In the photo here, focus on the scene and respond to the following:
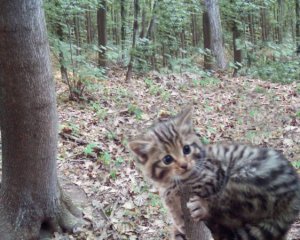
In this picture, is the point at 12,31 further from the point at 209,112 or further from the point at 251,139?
the point at 209,112

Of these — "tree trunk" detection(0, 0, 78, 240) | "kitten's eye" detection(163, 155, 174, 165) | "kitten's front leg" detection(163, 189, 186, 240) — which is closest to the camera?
"kitten's eye" detection(163, 155, 174, 165)

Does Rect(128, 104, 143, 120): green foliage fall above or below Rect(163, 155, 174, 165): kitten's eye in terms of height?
below

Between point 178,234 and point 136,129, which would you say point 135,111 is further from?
point 178,234

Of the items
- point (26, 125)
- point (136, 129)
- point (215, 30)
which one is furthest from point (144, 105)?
point (215, 30)

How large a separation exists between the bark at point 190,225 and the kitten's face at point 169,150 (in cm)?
17

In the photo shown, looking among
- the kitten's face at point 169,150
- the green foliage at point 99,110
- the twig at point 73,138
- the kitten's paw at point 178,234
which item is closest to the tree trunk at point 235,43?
the green foliage at point 99,110

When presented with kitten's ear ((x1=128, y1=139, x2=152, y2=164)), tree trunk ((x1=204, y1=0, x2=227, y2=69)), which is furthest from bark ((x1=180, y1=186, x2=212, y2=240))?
tree trunk ((x1=204, y1=0, x2=227, y2=69))

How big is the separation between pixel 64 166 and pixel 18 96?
9.67 feet

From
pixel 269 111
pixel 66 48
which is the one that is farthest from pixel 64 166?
pixel 269 111

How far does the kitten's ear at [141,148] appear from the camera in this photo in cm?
378

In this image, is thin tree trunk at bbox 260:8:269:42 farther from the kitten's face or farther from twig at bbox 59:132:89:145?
the kitten's face

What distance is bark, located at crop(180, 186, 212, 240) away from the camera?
373cm

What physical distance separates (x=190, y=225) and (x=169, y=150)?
0.67m

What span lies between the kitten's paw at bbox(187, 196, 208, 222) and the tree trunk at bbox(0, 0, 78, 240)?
75.6 inches
